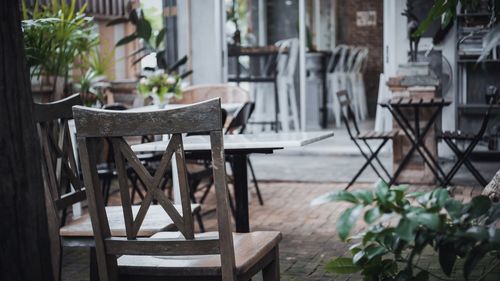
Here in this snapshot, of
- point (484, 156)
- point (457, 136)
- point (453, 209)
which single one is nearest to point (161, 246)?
point (453, 209)

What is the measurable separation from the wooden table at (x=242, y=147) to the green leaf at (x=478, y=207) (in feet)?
4.59

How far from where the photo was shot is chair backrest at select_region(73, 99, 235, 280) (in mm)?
2334

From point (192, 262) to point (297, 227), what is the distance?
2.97 metres

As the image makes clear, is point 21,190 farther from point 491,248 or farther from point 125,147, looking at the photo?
point 491,248

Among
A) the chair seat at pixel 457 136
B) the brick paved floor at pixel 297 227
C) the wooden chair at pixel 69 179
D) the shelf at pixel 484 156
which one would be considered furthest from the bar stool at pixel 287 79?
the wooden chair at pixel 69 179

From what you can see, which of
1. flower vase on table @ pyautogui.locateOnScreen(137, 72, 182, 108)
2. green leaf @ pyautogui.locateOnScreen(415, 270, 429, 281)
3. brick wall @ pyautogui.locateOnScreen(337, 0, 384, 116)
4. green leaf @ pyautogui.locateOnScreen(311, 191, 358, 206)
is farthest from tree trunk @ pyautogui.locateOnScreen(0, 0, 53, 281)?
brick wall @ pyautogui.locateOnScreen(337, 0, 384, 116)

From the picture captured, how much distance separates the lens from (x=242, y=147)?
3314 mm

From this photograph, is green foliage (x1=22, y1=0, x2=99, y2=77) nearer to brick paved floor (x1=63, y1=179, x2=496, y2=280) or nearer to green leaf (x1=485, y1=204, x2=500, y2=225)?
brick paved floor (x1=63, y1=179, x2=496, y2=280)

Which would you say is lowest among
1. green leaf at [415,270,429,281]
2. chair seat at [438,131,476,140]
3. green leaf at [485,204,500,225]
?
chair seat at [438,131,476,140]

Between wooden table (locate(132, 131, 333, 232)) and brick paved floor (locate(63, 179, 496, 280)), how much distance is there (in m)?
0.63

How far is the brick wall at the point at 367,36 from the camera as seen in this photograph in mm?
14258

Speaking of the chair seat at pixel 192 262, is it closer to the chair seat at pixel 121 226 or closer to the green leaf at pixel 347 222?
the chair seat at pixel 121 226

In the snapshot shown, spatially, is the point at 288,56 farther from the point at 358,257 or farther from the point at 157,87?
the point at 358,257

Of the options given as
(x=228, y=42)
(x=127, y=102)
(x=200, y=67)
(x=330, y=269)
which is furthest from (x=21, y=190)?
(x=228, y=42)
